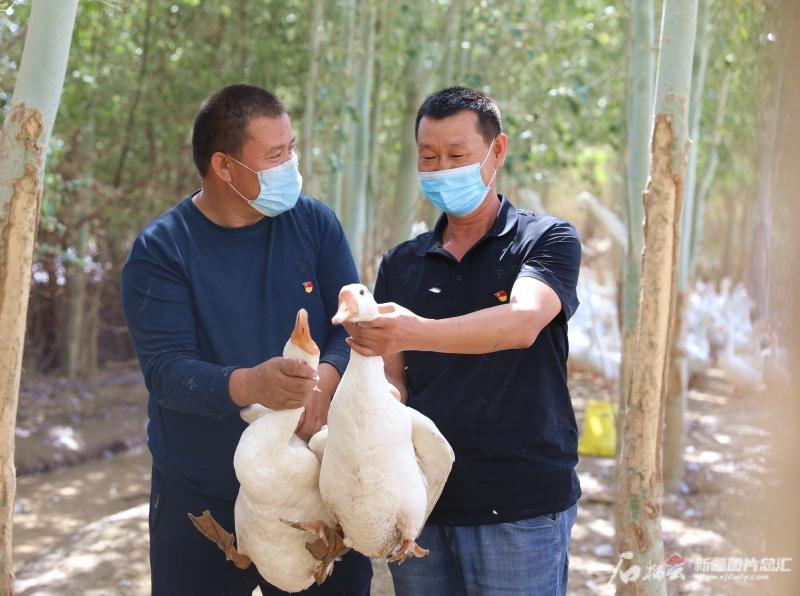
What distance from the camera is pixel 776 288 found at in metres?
1.75

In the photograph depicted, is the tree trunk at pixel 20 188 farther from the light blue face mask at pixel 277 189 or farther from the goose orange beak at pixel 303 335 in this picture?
the goose orange beak at pixel 303 335

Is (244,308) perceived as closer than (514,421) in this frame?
No

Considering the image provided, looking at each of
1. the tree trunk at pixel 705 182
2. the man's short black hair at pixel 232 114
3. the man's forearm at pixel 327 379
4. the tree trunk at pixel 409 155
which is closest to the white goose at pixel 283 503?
the man's forearm at pixel 327 379

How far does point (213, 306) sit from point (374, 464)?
77 cm

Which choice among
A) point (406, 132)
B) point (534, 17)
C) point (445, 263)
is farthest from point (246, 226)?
point (534, 17)

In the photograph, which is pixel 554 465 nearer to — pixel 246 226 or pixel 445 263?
pixel 445 263

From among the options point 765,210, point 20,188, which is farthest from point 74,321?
point 765,210

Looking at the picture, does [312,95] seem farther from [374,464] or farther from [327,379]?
[374,464]

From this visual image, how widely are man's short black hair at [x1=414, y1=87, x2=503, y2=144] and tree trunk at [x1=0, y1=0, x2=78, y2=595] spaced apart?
1.19m

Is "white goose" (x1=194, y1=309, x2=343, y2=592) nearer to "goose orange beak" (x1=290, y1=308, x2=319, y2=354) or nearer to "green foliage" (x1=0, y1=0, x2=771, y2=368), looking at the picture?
"goose orange beak" (x1=290, y1=308, x2=319, y2=354)

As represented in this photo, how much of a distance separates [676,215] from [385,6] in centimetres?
567

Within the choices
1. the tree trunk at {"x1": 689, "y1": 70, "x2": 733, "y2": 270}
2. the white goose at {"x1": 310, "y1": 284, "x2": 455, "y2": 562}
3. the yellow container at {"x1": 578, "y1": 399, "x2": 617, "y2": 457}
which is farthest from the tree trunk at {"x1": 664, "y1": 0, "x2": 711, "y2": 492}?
the white goose at {"x1": 310, "y1": 284, "x2": 455, "y2": 562}

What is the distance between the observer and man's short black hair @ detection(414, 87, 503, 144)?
2.61m

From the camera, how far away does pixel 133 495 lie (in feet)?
26.6
